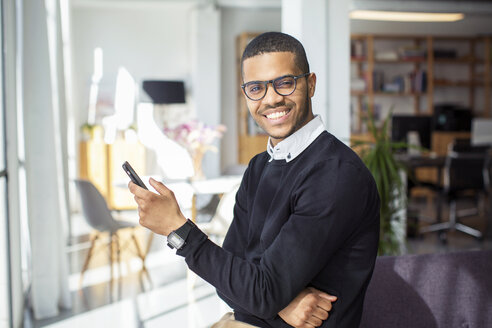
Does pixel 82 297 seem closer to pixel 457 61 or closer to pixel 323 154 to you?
pixel 323 154

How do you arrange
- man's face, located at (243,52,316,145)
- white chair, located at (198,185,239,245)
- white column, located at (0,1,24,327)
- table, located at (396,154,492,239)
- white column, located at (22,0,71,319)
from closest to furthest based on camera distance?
1. man's face, located at (243,52,316,145)
2. white column, located at (0,1,24,327)
3. white column, located at (22,0,71,319)
4. white chair, located at (198,185,239,245)
5. table, located at (396,154,492,239)

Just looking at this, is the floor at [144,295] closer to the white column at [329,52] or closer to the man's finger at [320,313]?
the white column at [329,52]

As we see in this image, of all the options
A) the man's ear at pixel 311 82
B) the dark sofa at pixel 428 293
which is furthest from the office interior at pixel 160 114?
the man's ear at pixel 311 82

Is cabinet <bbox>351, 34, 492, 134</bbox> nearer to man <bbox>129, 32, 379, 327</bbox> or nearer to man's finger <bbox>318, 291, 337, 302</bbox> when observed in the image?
man <bbox>129, 32, 379, 327</bbox>

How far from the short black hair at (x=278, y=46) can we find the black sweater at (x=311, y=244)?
0.69 feet

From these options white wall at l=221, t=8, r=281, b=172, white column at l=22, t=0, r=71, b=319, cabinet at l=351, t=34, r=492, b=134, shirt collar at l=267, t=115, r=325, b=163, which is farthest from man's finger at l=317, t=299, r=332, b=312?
cabinet at l=351, t=34, r=492, b=134

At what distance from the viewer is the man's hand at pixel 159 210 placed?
1.31m

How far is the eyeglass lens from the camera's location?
1.40m

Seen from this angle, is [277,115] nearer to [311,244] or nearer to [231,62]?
[311,244]

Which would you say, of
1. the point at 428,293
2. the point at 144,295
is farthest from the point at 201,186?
the point at 428,293

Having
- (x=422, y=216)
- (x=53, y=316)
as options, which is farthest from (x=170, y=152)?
(x=422, y=216)

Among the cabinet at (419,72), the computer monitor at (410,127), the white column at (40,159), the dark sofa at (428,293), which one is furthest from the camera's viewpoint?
the cabinet at (419,72)

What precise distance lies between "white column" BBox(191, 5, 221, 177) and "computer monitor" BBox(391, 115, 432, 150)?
3.18 metres

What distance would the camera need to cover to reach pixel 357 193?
1.33 m
